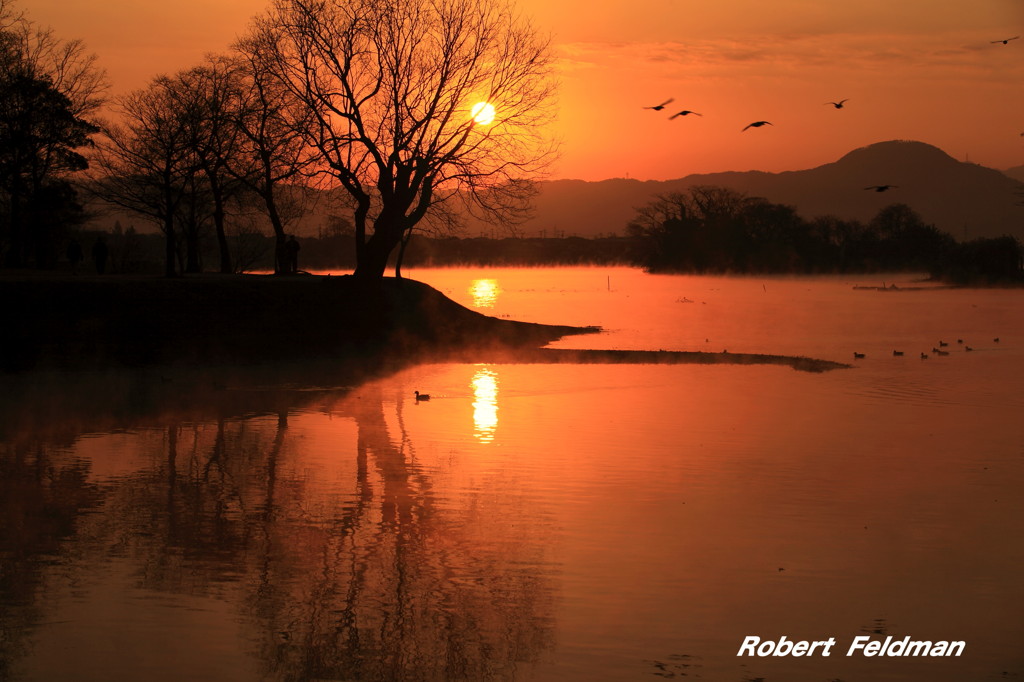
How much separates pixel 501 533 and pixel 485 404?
11.3m

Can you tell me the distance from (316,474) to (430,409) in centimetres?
724

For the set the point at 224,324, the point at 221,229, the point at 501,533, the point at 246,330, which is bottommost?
the point at 501,533

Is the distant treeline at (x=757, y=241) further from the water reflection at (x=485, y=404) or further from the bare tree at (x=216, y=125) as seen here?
the water reflection at (x=485, y=404)

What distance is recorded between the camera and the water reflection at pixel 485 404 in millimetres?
19203

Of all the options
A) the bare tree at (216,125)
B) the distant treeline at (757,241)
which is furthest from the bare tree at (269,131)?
the distant treeline at (757,241)

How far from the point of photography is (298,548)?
1100 cm

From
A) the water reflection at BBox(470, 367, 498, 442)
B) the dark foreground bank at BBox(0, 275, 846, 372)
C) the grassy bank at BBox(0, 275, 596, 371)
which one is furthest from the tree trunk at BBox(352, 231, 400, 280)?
the water reflection at BBox(470, 367, 498, 442)

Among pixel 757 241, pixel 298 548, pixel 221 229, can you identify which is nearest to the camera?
pixel 298 548

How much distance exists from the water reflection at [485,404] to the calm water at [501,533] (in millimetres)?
130

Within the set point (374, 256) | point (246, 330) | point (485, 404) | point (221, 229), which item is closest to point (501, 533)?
point (485, 404)

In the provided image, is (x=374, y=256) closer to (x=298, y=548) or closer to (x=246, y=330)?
(x=246, y=330)

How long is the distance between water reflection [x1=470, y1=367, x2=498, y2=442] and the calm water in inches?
5.1

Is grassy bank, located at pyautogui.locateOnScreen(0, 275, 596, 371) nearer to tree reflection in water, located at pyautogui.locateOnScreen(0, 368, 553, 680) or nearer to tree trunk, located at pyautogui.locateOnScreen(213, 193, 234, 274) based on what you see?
tree reflection in water, located at pyautogui.locateOnScreen(0, 368, 553, 680)

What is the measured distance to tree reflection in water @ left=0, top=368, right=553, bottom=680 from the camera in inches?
331
